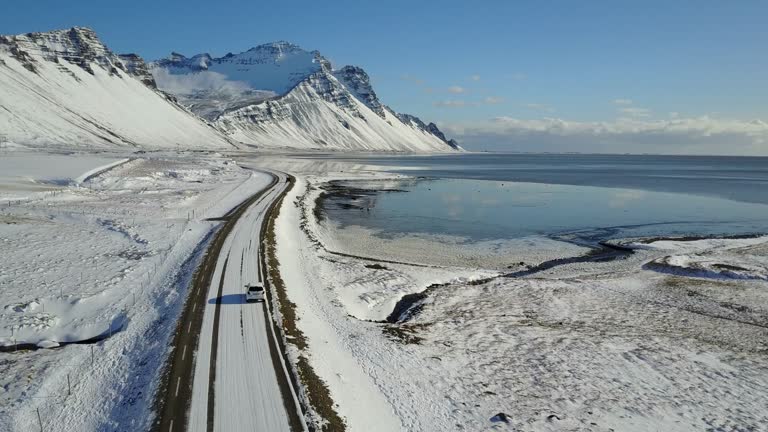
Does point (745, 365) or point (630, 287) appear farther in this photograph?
point (630, 287)

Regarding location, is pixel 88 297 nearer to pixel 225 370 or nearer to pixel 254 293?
pixel 254 293

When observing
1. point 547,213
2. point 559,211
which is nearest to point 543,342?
point 547,213

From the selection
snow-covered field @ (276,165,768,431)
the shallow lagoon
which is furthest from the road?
the shallow lagoon

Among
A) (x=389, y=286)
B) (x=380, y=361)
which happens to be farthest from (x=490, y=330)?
(x=389, y=286)

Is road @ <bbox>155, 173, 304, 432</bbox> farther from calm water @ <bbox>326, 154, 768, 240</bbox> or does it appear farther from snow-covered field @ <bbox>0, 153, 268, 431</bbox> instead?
calm water @ <bbox>326, 154, 768, 240</bbox>

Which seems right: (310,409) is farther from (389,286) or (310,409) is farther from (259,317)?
(389,286)

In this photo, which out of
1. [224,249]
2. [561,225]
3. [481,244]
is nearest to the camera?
[224,249]

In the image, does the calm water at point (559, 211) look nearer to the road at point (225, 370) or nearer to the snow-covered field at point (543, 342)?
the snow-covered field at point (543, 342)
